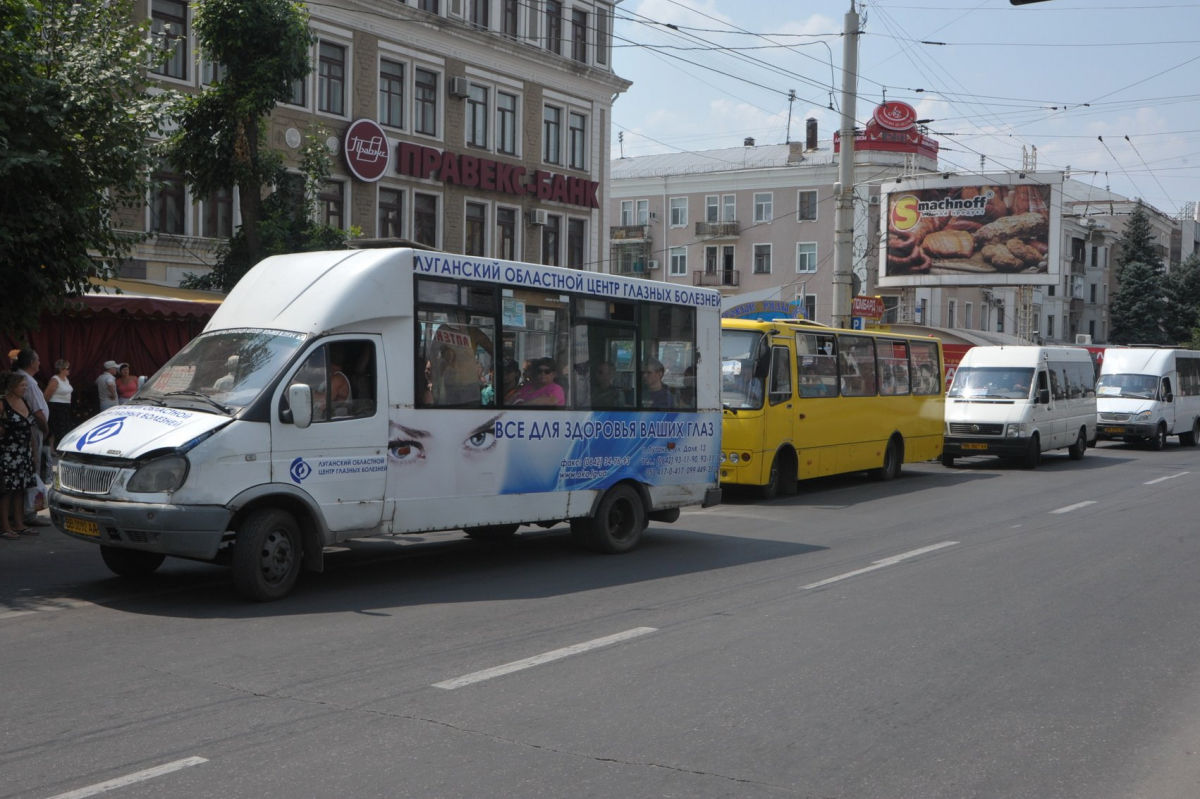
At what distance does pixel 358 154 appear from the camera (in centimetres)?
3084

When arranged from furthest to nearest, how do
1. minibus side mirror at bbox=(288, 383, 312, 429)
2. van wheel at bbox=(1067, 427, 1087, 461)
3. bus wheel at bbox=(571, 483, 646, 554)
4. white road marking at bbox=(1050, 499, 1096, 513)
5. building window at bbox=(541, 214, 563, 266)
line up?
building window at bbox=(541, 214, 563, 266), van wheel at bbox=(1067, 427, 1087, 461), white road marking at bbox=(1050, 499, 1096, 513), bus wheel at bbox=(571, 483, 646, 554), minibus side mirror at bbox=(288, 383, 312, 429)

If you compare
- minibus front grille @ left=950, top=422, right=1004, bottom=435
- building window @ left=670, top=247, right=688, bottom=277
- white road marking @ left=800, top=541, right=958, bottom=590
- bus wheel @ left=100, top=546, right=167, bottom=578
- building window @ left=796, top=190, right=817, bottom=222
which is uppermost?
building window @ left=796, top=190, right=817, bottom=222

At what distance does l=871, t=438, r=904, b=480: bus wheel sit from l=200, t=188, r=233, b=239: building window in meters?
15.4

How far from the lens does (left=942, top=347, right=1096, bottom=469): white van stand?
24.6 meters

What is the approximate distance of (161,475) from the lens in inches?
338

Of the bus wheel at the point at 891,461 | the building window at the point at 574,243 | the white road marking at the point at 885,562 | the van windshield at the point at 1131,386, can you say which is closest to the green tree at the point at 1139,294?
the van windshield at the point at 1131,386

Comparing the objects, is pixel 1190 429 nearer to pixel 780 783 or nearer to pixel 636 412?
pixel 636 412

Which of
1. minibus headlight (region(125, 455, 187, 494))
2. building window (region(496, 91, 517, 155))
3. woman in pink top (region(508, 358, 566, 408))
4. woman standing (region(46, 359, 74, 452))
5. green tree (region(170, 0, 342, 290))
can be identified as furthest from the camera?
building window (region(496, 91, 517, 155))

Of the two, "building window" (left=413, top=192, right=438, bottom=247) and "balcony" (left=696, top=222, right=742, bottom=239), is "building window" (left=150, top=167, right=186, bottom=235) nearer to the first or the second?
"building window" (left=413, top=192, right=438, bottom=247)

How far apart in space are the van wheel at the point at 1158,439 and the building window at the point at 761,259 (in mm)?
36346

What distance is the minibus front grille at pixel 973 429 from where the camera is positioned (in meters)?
24.6

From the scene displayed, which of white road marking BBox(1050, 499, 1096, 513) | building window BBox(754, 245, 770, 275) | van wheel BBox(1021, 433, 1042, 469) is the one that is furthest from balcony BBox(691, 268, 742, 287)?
white road marking BBox(1050, 499, 1096, 513)

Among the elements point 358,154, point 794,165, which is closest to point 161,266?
point 358,154

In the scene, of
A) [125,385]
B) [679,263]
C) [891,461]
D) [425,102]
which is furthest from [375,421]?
[679,263]
